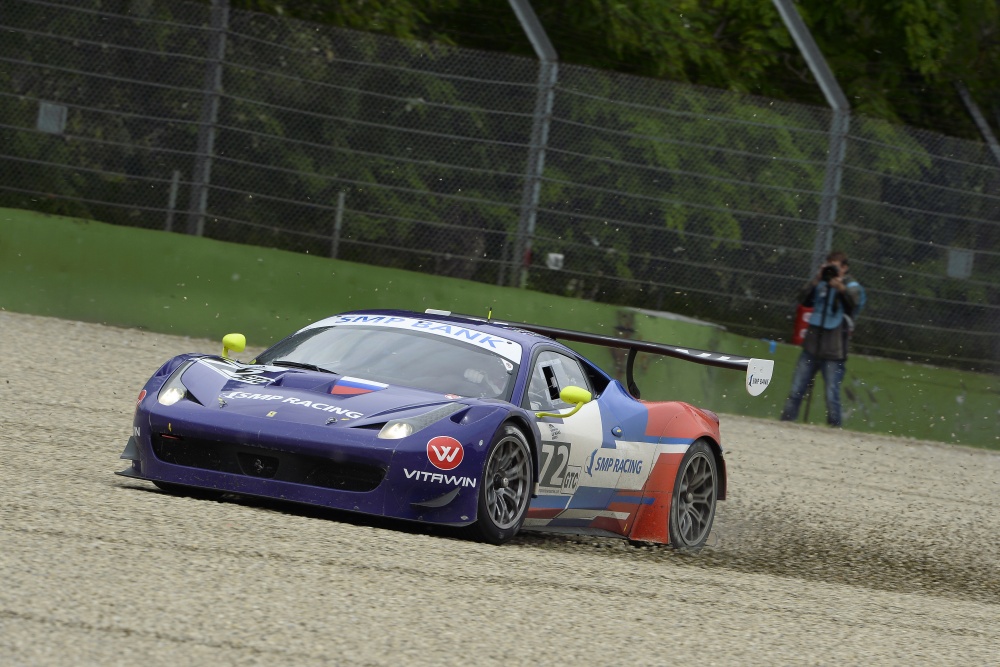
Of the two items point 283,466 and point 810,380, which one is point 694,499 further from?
point 810,380

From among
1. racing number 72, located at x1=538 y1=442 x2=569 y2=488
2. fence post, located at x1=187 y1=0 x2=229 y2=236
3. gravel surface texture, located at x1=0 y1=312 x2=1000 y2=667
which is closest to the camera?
gravel surface texture, located at x1=0 y1=312 x2=1000 y2=667

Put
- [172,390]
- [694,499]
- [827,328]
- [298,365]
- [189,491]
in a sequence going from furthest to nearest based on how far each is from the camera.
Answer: [827,328]
[694,499]
[298,365]
[189,491]
[172,390]

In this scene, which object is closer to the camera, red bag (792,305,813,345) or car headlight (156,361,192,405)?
car headlight (156,361,192,405)

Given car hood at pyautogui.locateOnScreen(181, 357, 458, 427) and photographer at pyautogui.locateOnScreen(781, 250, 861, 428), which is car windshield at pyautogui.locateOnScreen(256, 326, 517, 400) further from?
photographer at pyautogui.locateOnScreen(781, 250, 861, 428)

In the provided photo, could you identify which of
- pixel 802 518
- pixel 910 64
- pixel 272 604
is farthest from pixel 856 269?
pixel 272 604

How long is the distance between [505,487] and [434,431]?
0.53 meters

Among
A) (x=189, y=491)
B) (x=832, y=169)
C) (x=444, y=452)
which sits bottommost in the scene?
(x=189, y=491)

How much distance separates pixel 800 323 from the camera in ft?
50.5

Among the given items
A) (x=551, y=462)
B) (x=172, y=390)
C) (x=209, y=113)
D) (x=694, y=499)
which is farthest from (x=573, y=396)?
(x=209, y=113)

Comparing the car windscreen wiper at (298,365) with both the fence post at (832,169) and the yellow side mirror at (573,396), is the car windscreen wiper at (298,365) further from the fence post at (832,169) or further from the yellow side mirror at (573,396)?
the fence post at (832,169)

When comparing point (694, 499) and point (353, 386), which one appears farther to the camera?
point (694, 499)

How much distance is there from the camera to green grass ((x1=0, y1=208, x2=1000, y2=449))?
14.1 meters

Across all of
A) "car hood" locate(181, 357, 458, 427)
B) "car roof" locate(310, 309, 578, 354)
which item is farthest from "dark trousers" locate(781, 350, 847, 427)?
"car hood" locate(181, 357, 458, 427)

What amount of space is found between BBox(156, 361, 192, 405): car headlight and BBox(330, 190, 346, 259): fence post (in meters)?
7.63
